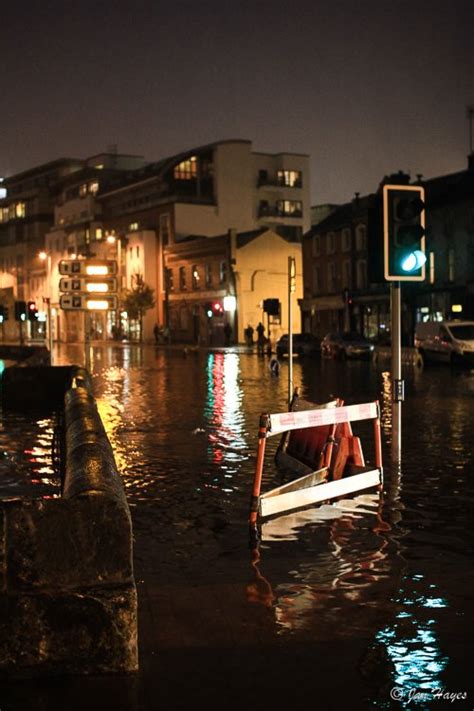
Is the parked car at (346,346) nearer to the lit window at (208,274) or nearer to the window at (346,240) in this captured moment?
the window at (346,240)

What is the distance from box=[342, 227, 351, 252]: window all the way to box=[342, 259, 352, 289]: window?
33.6 inches

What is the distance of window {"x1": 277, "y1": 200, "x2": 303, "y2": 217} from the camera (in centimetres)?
10012

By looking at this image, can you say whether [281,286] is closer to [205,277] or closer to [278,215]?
[205,277]

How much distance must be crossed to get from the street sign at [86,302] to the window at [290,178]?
76742 millimetres

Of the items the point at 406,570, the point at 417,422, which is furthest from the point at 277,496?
the point at 417,422

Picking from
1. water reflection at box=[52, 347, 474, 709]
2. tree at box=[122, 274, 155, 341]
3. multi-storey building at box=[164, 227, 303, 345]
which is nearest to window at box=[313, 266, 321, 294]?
multi-storey building at box=[164, 227, 303, 345]

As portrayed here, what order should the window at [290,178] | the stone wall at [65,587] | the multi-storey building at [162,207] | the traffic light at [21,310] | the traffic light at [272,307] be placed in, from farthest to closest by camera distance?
the window at [290,178] < the multi-storey building at [162,207] < the traffic light at [21,310] < the traffic light at [272,307] < the stone wall at [65,587]

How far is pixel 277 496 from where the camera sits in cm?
887

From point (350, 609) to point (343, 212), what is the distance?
6913 centimetres

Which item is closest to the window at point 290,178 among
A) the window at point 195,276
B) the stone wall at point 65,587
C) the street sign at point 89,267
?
the window at point 195,276

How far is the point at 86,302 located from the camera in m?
25.0

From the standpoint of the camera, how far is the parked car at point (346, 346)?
4878 centimetres

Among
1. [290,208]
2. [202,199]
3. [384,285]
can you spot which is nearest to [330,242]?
[384,285]

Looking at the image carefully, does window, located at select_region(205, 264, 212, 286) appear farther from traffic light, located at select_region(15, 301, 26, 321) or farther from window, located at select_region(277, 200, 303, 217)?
traffic light, located at select_region(15, 301, 26, 321)
